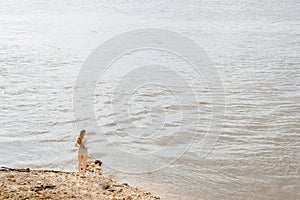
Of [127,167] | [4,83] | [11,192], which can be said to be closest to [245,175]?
[127,167]

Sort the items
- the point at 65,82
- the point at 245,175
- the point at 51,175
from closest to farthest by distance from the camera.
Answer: the point at 51,175 → the point at 245,175 → the point at 65,82

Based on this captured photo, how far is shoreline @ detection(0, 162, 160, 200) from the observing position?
566 cm

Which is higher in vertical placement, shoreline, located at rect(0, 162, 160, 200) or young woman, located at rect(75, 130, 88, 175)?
young woman, located at rect(75, 130, 88, 175)

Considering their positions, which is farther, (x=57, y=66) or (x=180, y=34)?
(x=180, y=34)

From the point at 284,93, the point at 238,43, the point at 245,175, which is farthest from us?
the point at 238,43

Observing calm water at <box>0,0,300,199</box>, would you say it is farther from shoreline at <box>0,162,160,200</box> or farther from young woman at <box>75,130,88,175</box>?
young woman at <box>75,130,88,175</box>

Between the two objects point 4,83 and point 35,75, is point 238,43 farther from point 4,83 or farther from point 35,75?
point 4,83

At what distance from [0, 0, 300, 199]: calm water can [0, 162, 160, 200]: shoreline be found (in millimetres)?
705

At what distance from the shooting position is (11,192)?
5547 millimetres

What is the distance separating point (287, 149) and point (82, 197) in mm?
5502

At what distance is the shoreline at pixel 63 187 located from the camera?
18.6 feet

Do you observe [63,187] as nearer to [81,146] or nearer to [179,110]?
[81,146]

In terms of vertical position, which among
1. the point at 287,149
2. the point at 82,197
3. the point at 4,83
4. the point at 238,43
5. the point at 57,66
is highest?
the point at 238,43

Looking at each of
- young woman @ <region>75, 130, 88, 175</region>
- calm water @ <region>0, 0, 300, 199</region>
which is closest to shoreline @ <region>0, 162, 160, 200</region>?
young woman @ <region>75, 130, 88, 175</region>
